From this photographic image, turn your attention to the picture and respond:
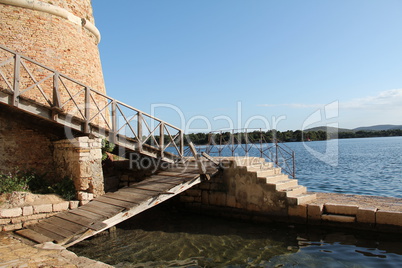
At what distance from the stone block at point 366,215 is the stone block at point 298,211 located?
126 cm

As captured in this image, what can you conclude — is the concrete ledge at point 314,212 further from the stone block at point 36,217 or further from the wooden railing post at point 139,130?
the stone block at point 36,217

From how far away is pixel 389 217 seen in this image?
22.4 feet

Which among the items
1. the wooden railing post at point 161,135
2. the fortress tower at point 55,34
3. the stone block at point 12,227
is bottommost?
the stone block at point 12,227

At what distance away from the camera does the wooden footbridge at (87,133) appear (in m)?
6.56

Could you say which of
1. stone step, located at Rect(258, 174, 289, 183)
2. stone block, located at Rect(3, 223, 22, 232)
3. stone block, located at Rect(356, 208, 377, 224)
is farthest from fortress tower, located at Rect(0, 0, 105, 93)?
stone block, located at Rect(356, 208, 377, 224)

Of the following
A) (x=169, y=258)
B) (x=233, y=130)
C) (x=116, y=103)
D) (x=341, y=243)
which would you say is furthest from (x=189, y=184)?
(x=233, y=130)

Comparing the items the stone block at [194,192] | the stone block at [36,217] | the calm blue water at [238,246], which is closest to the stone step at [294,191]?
the calm blue water at [238,246]

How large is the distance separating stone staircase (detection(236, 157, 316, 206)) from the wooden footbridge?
130 centimetres

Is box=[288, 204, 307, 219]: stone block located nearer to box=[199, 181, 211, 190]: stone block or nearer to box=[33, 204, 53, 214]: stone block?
box=[199, 181, 211, 190]: stone block

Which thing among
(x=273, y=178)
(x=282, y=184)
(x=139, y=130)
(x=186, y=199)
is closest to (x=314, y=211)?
(x=282, y=184)

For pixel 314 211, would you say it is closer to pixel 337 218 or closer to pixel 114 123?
pixel 337 218

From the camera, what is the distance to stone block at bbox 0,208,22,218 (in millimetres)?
6484

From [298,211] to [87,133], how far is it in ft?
20.2

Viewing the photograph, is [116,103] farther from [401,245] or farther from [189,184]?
[401,245]
